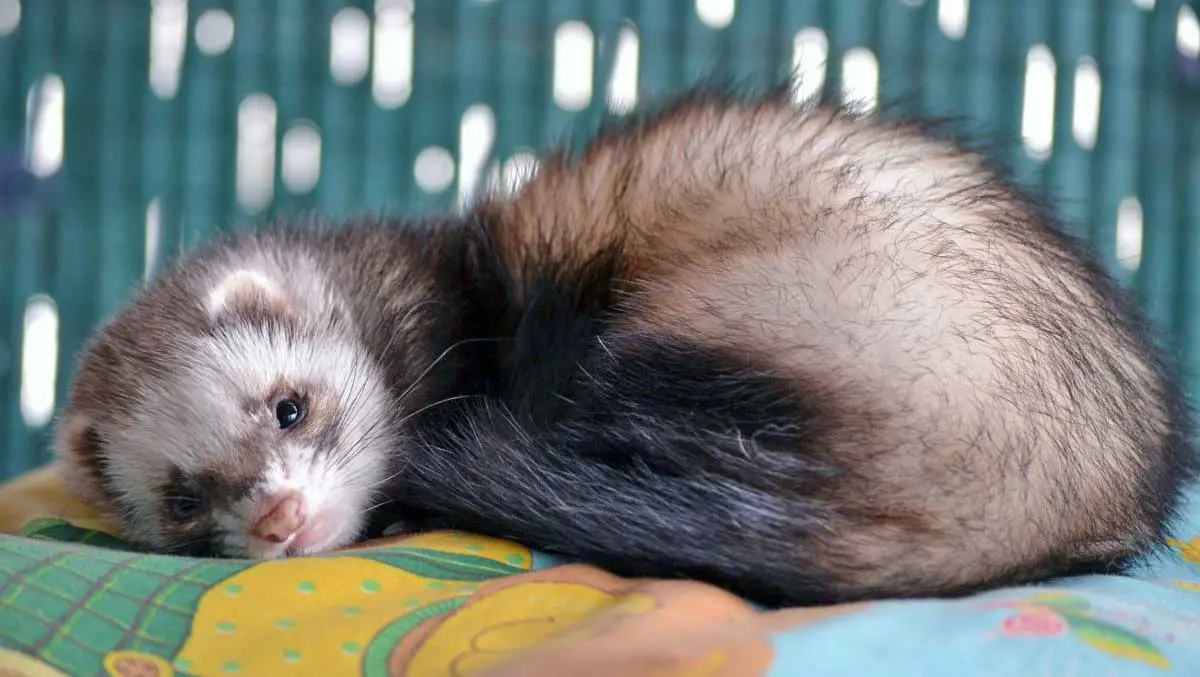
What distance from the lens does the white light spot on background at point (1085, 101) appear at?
227 cm

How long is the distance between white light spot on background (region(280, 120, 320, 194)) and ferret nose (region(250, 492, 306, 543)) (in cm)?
125

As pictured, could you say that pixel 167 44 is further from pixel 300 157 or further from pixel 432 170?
pixel 432 170

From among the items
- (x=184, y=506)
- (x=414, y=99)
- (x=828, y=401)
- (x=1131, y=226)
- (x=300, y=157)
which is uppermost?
(x=414, y=99)

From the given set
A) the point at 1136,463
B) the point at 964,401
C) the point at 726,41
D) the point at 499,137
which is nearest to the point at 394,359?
the point at 964,401

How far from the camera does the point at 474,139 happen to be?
2283 mm

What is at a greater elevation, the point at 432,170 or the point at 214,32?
the point at 214,32

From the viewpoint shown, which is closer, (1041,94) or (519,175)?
(519,175)

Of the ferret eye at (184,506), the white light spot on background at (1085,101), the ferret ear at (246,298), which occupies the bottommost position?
the ferret eye at (184,506)

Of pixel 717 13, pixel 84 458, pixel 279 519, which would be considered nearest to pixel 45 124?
pixel 84 458

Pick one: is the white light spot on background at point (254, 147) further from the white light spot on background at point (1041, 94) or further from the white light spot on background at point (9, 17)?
the white light spot on background at point (1041, 94)

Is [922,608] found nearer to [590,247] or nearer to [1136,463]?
[1136,463]

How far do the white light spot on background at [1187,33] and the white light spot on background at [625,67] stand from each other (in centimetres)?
103

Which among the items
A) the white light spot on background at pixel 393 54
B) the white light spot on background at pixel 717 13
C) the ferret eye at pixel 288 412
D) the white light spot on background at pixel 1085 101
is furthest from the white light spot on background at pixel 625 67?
the ferret eye at pixel 288 412

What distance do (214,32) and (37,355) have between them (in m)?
0.69
